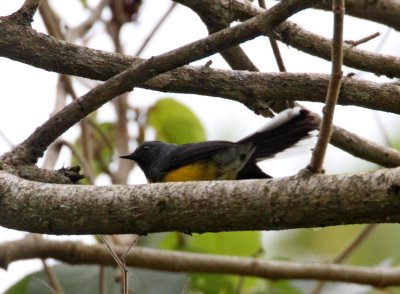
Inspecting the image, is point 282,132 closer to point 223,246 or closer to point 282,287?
point 282,287

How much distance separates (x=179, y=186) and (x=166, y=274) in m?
2.26

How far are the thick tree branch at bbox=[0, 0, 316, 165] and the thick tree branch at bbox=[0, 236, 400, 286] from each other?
4.91ft

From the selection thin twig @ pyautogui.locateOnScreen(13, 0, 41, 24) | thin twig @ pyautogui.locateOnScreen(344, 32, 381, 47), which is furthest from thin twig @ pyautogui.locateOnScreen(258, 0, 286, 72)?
thin twig @ pyautogui.locateOnScreen(13, 0, 41, 24)

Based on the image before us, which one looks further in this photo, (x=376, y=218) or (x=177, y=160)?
(x=177, y=160)

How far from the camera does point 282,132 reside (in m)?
4.25

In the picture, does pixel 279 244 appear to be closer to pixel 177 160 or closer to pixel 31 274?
pixel 177 160

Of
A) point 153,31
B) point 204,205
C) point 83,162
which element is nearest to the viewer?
point 204,205

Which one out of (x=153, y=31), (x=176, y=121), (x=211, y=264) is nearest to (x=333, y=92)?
(x=211, y=264)

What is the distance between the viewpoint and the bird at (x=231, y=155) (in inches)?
163

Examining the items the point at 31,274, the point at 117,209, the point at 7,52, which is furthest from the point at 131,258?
the point at 117,209

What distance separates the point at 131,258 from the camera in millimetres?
4367

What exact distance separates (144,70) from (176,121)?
305 centimetres

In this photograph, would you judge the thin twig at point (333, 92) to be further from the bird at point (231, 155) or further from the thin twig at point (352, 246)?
the thin twig at point (352, 246)

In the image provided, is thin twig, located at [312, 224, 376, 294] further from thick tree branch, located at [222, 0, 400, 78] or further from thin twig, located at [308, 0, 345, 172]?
thin twig, located at [308, 0, 345, 172]
